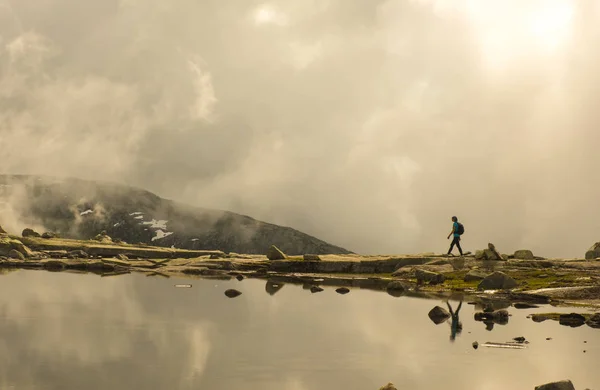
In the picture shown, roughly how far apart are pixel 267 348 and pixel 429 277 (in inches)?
1733

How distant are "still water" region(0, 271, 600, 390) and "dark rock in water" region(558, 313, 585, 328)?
1.67m

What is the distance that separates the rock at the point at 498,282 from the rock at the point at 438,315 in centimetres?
1743

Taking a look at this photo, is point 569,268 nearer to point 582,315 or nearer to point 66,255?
point 582,315

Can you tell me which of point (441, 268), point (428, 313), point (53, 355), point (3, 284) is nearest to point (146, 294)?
point (3, 284)

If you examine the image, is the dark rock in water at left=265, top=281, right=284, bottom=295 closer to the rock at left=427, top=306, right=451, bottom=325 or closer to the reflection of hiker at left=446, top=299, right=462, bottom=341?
the rock at left=427, top=306, right=451, bottom=325

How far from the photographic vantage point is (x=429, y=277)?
240 ft

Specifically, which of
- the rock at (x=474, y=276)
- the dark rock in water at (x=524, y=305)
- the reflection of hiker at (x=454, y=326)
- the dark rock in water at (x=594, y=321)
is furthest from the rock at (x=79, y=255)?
the dark rock in water at (x=594, y=321)

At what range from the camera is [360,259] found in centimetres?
10350

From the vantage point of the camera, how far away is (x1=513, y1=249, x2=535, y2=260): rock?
85.7 meters

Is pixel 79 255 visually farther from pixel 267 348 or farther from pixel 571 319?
pixel 571 319

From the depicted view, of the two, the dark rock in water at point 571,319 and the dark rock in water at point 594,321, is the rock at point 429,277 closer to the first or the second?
the dark rock in water at point 571,319

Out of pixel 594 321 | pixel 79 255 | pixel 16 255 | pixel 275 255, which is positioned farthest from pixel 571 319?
pixel 79 255

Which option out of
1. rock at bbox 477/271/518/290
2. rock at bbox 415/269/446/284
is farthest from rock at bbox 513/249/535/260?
rock at bbox 477/271/518/290

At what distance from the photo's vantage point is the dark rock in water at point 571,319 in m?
40.7
